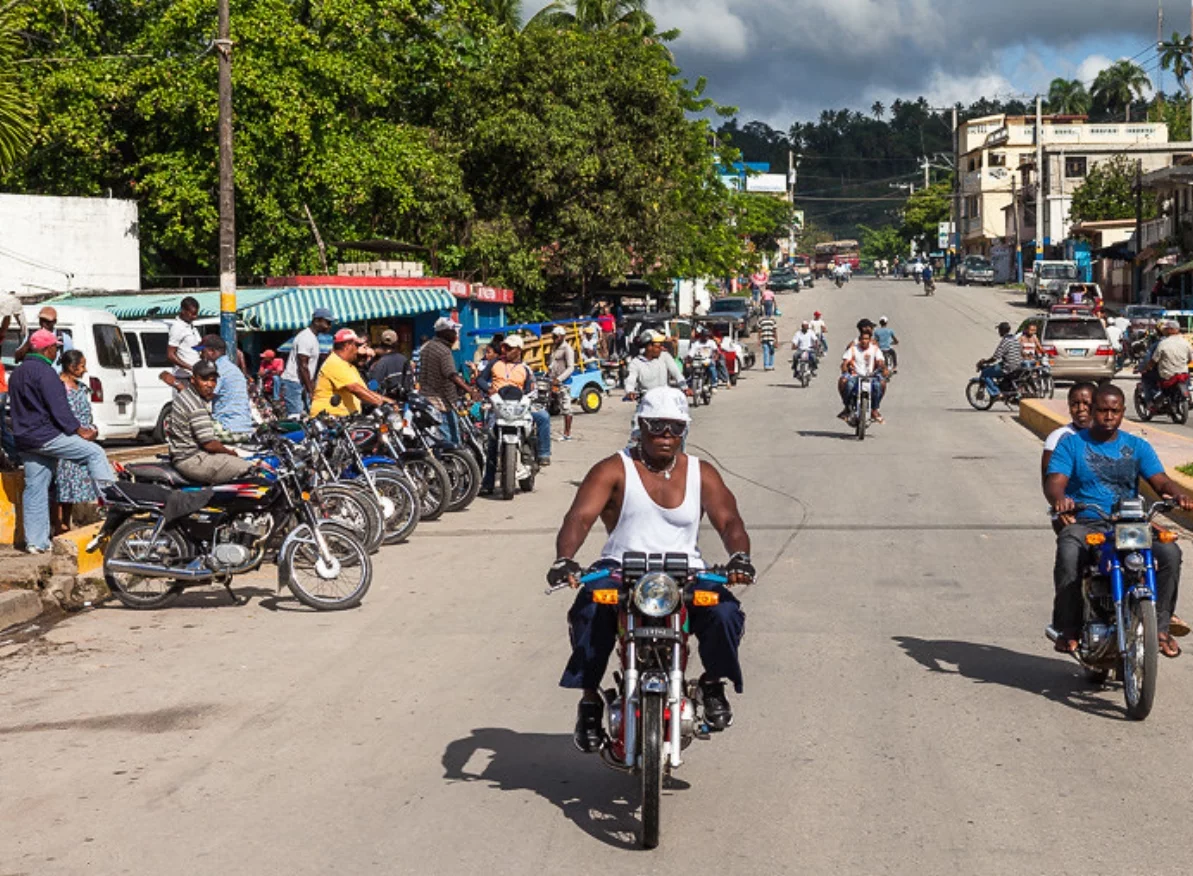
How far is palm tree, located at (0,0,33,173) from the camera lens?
15648 millimetres

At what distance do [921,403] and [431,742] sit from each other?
88.3 ft

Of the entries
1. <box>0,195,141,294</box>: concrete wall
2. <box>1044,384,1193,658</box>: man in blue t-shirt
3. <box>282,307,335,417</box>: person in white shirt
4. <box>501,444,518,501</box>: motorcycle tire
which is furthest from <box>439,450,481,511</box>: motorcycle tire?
<box>0,195,141,294</box>: concrete wall

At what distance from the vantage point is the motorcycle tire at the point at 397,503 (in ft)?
46.4

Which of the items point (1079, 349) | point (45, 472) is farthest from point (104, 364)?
point (1079, 349)

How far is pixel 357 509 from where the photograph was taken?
12969 mm

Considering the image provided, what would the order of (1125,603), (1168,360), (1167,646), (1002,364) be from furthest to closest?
(1002,364) < (1168,360) < (1167,646) < (1125,603)

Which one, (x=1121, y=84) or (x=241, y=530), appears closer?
(x=241, y=530)

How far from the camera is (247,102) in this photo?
1410 inches

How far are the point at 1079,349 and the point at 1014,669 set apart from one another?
28572 mm

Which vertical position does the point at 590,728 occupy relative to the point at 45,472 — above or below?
below

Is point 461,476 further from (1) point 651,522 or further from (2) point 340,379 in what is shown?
(1) point 651,522

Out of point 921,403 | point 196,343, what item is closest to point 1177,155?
point 921,403

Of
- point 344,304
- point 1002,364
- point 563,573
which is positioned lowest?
point 563,573

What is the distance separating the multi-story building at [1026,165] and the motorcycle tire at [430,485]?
7801 cm
